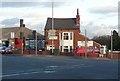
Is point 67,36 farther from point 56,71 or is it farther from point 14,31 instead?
point 56,71

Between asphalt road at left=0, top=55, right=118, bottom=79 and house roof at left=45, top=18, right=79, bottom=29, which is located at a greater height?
house roof at left=45, top=18, right=79, bottom=29

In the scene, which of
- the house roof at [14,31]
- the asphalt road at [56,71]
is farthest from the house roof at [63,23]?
the asphalt road at [56,71]

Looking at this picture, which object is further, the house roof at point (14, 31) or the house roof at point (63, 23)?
the house roof at point (14, 31)

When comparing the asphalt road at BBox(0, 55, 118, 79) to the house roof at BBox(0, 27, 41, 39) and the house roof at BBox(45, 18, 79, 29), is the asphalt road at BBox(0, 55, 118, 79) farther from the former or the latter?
the house roof at BBox(0, 27, 41, 39)

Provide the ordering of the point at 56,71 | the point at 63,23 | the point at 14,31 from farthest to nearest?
the point at 14,31 → the point at 63,23 → the point at 56,71

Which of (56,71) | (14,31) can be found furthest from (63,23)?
(56,71)

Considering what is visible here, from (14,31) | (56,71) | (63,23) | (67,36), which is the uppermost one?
(63,23)

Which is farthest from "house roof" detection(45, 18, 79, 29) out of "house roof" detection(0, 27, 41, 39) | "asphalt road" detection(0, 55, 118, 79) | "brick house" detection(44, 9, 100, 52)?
"asphalt road" detection(0, 55, 118, 79)

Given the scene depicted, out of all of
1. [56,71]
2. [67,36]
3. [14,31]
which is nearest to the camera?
[56,71]

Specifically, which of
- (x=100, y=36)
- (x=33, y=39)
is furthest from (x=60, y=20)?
(x=100, y=36)

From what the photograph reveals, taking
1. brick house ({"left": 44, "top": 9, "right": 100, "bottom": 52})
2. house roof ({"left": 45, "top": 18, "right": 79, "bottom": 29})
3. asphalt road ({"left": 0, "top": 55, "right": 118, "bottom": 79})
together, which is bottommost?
asphalt road ({"left": 0, "top": 55, "right": 118, "bottom": 79})

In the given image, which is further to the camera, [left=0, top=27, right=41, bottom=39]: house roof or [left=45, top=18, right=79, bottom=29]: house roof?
[left=0, top=27, right=41, bottom=39]: house roof

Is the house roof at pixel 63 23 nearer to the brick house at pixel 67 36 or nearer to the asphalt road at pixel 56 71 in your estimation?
the brick house at pixel 67 36

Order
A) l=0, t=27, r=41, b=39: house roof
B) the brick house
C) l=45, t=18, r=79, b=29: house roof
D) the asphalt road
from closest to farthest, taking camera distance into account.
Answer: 1. the asphalt road
2. the brick house
3. l=45, t=18, r=79, b=29: house roof
4. l=0, t=27, r=41, b=39: house roof
